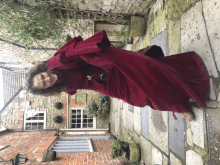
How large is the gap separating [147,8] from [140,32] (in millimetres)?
538

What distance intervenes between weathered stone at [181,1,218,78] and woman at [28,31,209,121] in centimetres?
7

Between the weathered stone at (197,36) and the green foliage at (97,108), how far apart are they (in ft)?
16.6

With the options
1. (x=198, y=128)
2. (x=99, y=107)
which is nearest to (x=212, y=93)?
(x=198, y=128)

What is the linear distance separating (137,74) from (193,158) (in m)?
1.42

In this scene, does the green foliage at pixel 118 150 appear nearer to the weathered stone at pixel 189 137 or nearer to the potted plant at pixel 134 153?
the potted plant at pixel 134 153

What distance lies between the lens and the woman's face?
138 cm

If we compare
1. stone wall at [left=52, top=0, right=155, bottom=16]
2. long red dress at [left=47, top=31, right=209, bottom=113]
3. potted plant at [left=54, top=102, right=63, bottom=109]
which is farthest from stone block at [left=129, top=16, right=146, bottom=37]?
potted plant at [left=54, top=102, right=63, bottom=109]

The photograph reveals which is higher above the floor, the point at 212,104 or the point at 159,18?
the point at 159,18

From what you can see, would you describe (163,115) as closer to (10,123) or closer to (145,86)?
(145,86)

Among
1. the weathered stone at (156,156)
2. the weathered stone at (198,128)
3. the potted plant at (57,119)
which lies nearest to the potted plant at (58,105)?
the potted plant at (57,119)

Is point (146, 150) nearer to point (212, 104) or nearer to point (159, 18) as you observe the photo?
point (212, 104)

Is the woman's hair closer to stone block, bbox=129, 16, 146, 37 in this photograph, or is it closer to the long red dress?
the long red dress

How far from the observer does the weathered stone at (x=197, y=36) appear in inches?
61.1

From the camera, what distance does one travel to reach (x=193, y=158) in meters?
1.80
